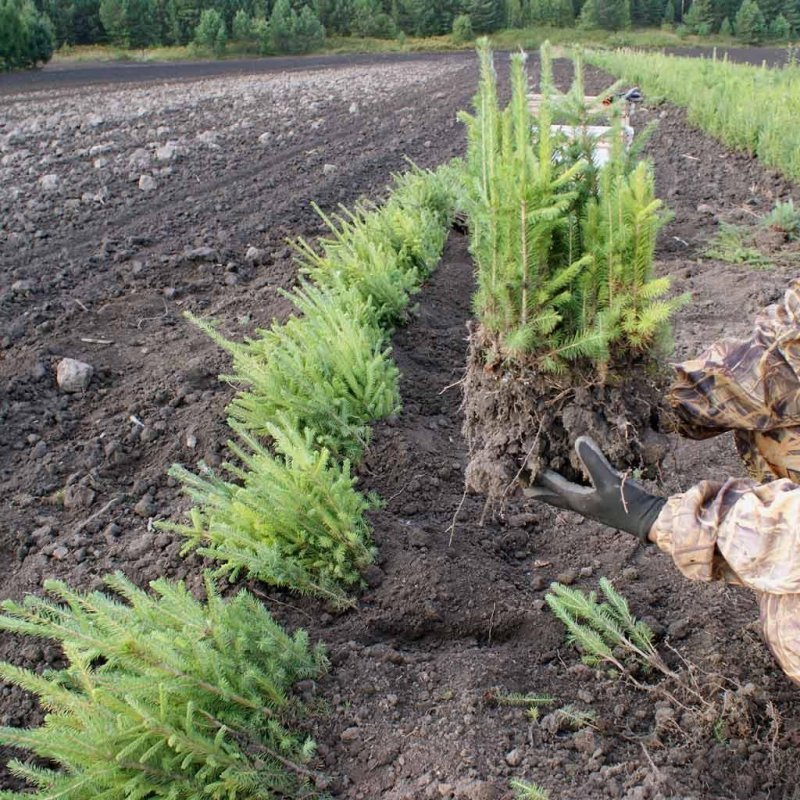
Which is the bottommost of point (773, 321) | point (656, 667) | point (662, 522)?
point (656, 667)

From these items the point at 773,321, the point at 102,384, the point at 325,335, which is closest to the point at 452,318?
the point at 325,335

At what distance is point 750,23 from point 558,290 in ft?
145

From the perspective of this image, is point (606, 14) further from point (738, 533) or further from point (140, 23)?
point (738, 533)

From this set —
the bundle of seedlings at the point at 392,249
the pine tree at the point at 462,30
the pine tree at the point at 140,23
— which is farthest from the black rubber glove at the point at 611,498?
the pine tree at the point at 462,30

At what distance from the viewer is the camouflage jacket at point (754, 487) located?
2.03 meters

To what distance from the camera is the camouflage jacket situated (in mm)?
2027

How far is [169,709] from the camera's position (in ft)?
6.49

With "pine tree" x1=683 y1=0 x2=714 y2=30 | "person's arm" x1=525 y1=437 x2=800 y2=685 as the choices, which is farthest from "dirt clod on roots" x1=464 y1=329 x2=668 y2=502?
"pine tree" x1=683 y1=0 x2=714 y2=30

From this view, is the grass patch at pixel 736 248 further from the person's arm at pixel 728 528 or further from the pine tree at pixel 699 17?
the pine tree at pixel 699 17

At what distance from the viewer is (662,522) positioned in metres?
2.27

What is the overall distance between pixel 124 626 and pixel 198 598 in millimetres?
812

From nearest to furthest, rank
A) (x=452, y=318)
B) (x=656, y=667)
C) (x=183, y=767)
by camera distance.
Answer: (x=183, y=767) < (x=656, y=667) < (x=452, y=318)

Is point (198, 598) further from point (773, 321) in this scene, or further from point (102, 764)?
Result: point (773, 321)

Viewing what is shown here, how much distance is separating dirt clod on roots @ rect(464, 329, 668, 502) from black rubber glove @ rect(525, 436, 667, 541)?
8 cm
